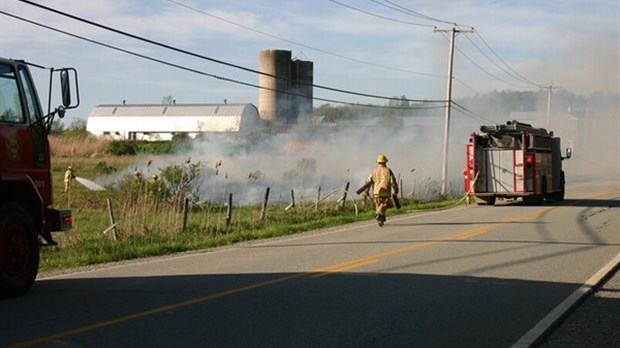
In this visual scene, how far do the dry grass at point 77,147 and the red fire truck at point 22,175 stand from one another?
41.9m

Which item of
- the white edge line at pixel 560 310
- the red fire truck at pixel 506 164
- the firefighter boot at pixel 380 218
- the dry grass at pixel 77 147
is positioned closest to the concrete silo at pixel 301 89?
the dry grass at pixel 77 147

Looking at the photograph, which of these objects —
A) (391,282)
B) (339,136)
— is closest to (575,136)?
(339,136)

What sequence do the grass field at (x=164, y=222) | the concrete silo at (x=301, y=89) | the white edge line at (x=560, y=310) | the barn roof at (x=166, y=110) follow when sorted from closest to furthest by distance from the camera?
1. the white edge line at (x=560, y=310)
2. the grass field at (x=164, y=222)
3. the concrete silo at (x=301, y=89)
4. the barn roof at (x=166, y=110)

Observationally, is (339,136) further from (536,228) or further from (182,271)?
(182,271)

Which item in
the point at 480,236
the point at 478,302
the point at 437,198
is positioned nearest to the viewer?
the point at 478,302

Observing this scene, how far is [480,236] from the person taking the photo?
17.1m

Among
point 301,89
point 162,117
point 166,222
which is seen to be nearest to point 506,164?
point 166,222

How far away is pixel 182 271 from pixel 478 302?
15.7 feet

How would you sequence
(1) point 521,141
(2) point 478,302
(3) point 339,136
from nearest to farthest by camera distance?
1. (2) point 478,302
2. (1) point 521,141
3. (3) point 339,136

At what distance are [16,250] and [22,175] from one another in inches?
35.3

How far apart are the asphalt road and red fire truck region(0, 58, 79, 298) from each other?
1.49 feet

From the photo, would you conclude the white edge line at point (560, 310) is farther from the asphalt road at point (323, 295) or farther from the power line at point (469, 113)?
the power line at point (469, 113)

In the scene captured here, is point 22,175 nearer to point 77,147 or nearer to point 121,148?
point 77,147

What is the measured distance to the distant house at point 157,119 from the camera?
82.6 m
